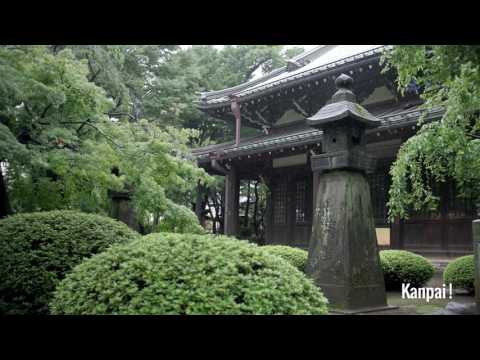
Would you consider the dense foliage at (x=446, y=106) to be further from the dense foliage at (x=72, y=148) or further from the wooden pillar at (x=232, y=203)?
the wooden pillar at (x=232, y=203)

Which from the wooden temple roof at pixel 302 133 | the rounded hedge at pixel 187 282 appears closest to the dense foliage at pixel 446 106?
the wooden temple roof at pixel 302 133

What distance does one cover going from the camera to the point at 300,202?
15891mm

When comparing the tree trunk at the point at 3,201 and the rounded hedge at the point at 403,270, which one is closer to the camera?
the tree trunk at the point at 3,201

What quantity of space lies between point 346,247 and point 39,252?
13.0ft

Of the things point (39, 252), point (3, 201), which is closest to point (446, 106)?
point (39, 252)

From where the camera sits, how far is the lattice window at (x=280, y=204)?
16.3m

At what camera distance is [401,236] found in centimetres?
1230

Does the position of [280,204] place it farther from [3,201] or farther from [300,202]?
[3,201]

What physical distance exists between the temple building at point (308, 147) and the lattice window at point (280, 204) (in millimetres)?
35

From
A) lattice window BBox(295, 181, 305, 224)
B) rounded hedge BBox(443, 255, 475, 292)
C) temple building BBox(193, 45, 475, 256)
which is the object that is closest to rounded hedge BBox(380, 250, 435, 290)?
rounded hedge BBox(443, 255, 475, 292)

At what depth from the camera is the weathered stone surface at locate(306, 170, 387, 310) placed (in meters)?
6.52
